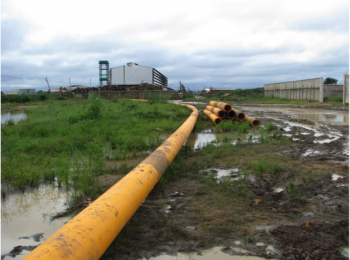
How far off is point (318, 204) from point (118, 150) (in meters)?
4.40

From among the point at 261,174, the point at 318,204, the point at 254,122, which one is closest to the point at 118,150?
the point at 261,174

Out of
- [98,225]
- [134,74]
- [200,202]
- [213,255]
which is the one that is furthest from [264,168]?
[134,74]

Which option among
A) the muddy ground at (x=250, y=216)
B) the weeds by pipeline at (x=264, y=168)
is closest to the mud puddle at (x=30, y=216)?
the muddy ground at (x=250, y=216)

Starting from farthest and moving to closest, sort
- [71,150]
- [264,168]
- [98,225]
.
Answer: [71,150] < [264,168] < [98,225]

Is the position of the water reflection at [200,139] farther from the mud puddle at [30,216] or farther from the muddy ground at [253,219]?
the mud puddle at [30,216]

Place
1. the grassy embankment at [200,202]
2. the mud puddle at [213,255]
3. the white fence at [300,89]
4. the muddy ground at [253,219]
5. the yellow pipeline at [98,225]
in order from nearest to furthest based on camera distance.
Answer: the yellow pipeline at [98,225] < the mud puddle at [213,255] < the muddy ground at [253,219] < the grassy embankment at [200,202] < the white fence at [300,89]

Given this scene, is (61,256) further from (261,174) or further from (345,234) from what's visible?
(261,174)

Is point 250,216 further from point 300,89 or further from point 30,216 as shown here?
point 300,89

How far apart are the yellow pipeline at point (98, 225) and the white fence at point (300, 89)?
2962 centimetres

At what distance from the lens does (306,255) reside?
240 centimetres

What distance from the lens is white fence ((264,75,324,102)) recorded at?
28.9 m

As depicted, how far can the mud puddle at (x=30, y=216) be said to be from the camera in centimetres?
289

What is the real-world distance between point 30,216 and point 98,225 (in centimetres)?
170

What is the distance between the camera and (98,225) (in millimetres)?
2223
